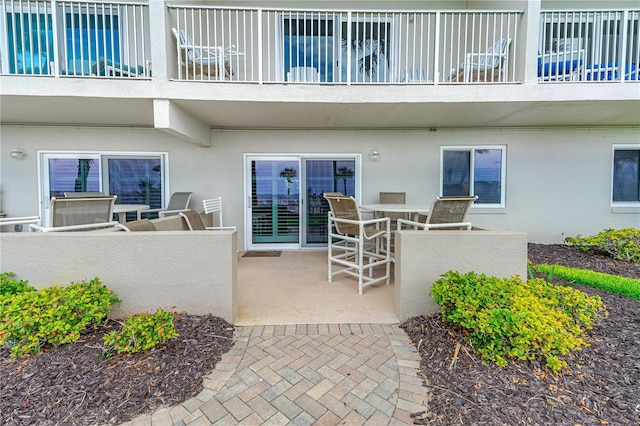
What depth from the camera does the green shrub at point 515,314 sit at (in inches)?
71.2

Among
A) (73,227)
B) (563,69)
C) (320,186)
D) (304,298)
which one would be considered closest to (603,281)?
(563,69)

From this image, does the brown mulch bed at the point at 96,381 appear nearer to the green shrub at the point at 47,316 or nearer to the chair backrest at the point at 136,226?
the green shrub at the point at 47,316

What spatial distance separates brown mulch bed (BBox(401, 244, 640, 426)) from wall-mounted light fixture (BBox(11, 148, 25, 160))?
7.34 metres

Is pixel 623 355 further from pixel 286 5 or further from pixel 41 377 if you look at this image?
pixel 286 5

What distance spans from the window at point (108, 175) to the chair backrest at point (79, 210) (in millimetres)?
2714

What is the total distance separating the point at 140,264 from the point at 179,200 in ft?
9.86

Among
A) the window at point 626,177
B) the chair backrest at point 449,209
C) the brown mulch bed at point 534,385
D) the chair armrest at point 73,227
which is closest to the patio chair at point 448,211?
the chair backrest at point 449,209

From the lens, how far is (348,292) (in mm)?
3275

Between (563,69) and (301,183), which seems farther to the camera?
(301,183)

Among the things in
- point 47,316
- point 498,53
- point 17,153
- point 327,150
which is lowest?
point 47,316

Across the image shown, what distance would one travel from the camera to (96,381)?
1.66 meters

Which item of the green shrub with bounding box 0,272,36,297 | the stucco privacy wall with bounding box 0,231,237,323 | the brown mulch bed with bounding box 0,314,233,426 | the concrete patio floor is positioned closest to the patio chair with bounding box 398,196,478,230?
the concrete patio floor

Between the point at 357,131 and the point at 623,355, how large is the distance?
4.70 meters

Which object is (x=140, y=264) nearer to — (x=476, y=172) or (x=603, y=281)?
(x=603, y=281)
